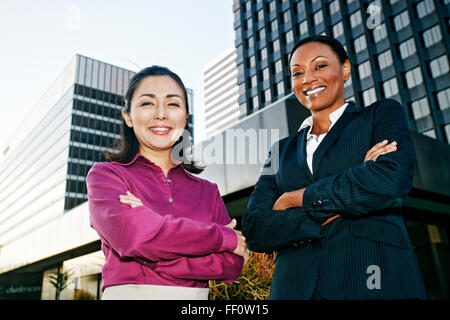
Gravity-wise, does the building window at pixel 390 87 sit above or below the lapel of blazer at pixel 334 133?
Result: above

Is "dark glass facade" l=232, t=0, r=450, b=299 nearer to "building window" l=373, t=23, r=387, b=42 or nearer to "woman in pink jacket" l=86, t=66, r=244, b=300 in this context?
"building window" l=373, t=23, r=387, b=42

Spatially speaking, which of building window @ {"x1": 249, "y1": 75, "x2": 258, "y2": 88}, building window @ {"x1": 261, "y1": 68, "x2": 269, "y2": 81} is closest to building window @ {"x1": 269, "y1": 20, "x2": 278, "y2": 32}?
building window @ {"x1": 261, "y1": 68, "x2": 269, "y2": 81}

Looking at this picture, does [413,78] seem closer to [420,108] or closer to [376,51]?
[420,108]

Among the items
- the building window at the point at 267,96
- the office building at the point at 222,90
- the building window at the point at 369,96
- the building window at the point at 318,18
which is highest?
the office building at the point at 222,90

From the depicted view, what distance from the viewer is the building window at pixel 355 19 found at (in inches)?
1458

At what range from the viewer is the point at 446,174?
31.8 feet

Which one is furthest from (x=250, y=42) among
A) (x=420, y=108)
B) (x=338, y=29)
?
(x=420, y=108)

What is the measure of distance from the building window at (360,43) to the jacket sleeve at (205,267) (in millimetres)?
38626

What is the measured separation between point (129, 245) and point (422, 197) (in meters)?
9.74

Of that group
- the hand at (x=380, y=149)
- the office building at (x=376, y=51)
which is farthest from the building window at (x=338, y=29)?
the hand at (x=380, y=149)

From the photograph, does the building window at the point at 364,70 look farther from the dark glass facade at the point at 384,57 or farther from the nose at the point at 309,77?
the nose at the point at 309,77

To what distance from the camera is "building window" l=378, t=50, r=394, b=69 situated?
34.0 meters

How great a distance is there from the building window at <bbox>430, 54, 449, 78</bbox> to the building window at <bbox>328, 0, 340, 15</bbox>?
12203 millimetres

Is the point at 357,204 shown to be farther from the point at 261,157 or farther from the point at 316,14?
the point at 316,14
